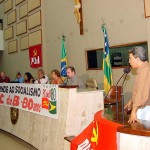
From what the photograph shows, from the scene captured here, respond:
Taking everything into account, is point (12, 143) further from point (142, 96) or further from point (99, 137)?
point (142, 96)

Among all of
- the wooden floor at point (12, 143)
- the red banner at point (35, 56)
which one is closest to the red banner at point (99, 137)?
the wooden floor at point (12, 143)

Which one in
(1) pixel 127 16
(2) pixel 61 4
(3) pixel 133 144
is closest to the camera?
(3) pixel 133 144

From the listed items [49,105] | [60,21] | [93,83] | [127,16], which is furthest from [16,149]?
[60,21]

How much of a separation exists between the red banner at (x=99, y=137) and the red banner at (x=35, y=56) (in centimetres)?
642

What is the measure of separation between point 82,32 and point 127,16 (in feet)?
5.18

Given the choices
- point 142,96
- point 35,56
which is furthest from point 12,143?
point 35,56

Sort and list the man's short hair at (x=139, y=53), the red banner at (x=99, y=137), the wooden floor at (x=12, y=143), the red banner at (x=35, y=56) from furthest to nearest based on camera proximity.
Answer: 1. the red banner at (x=35, y=56)
2. the wooden floor at (x=12, y=143)
3. the man's short hair at (x=139, y=53)
4. the red banner at (x=99, y=137)

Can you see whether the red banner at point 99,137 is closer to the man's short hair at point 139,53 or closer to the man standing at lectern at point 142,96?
the man standing at lectern at point 142,96

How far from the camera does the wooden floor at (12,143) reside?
463 centimetres

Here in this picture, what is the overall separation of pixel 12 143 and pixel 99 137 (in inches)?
125

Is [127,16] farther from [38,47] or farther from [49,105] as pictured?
[38,47]

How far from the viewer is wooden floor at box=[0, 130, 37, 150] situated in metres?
4.63

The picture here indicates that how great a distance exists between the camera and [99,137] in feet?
7.18

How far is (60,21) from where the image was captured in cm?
784
